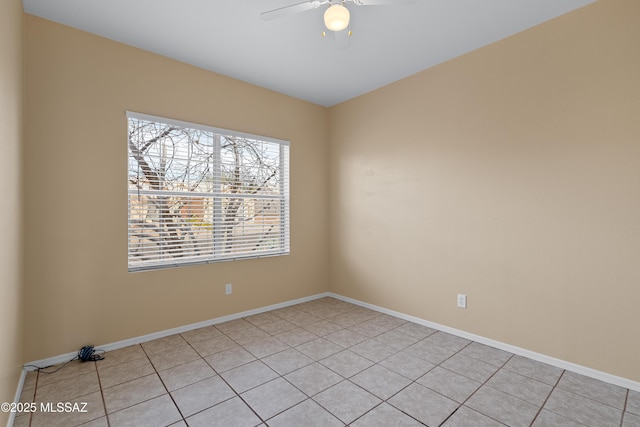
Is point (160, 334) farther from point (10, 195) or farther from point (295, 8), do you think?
point (295, 8)

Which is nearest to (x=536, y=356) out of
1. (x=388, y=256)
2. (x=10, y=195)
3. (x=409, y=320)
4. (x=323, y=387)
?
(x=409, y=320)

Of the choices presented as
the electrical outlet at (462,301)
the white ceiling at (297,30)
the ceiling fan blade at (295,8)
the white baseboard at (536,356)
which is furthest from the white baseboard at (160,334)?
the ceiling fan blade at (295,8)

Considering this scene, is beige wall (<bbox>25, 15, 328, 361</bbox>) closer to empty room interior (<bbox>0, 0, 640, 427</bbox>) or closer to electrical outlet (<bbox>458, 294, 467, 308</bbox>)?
empty room interior (<bbox>0, 0, 640, 427</bbox>)

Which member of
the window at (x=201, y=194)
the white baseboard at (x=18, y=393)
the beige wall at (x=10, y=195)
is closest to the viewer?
the beige wall at (x=10, y=195)

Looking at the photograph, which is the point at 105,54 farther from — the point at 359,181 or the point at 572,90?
the point at 572,90

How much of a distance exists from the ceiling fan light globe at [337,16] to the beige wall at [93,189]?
201 centimetres

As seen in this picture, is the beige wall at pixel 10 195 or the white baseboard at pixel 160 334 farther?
the white baseboard at pixel 160 334

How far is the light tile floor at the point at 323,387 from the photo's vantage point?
1.83 meters

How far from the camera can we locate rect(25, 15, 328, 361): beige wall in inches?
95.1

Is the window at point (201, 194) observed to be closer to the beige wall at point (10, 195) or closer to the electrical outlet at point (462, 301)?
the beige wall at point (10, 195)

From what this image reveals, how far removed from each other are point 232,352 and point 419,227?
7.48 ft

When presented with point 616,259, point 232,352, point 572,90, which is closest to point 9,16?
point 232,352

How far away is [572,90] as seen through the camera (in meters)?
2.37

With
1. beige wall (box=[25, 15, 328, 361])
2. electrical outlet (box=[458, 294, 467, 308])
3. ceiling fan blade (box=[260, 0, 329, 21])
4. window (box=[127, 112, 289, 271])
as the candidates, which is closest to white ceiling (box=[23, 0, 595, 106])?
beige wall (box=[25, 15, 328, 361])
